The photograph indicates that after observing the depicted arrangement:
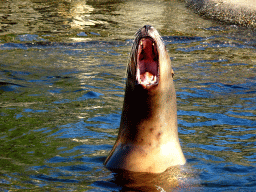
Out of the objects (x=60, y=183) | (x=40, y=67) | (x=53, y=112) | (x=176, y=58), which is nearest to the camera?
(x=60, y=183)

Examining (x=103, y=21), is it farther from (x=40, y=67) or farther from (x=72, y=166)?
(x=72, y=166)

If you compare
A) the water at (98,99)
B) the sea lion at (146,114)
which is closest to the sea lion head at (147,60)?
the sea lion at (146,114)

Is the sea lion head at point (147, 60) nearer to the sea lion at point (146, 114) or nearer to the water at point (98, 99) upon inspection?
the sea lion at point (146, 114)

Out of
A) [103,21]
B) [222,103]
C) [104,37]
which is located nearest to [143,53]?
[222,103]

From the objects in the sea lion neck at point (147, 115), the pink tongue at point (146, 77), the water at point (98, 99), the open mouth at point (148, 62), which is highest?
the open mouth at point (148, 62)

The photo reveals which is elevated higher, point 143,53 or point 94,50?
point 143,53

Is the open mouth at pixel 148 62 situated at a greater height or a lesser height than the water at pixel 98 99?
greater

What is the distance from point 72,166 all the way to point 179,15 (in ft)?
40.5

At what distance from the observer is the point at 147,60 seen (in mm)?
3850

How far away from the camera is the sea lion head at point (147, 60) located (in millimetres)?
3678

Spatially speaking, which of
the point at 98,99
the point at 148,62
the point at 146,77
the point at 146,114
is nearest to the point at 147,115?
the point at 146,114

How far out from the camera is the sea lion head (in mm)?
3678

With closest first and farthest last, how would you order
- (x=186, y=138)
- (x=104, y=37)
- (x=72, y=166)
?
(x=72, y=166) → (x=186, y=138) → (x=104, y=37)

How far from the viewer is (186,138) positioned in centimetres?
542
